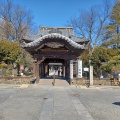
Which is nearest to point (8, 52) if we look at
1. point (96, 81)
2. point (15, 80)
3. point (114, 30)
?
point (15, 80)

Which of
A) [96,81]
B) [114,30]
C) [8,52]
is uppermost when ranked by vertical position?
[114,30]

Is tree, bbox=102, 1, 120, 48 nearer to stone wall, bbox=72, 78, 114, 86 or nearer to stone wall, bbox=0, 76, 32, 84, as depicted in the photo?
stone wall, bbox=72, 78, 114, 86

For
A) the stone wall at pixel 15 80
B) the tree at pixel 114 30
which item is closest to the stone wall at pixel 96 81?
the stone wall at pixel 15 80

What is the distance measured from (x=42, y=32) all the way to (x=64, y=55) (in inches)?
265

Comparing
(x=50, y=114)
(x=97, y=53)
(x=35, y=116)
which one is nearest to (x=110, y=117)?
(x=50, y=114)

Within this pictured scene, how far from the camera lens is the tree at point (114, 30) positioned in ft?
96.3

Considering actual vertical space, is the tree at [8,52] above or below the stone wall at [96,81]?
above

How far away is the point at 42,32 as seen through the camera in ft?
82.5

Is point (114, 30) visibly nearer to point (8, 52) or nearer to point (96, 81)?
point (96, 81)

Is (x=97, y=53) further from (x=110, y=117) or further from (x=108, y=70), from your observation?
(x=110, y=117)

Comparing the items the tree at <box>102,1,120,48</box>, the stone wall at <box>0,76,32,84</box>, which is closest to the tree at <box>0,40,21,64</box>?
the stone wall at <box>0,76,32,84</box>

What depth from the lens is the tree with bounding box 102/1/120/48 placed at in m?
29.4

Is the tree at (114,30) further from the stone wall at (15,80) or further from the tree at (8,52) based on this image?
the stone wall at (15,80)

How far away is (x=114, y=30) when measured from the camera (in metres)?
31.3
